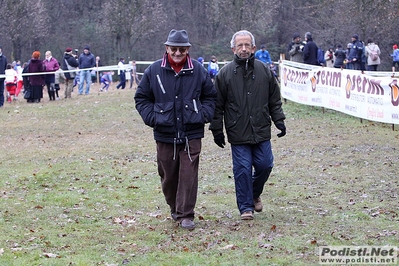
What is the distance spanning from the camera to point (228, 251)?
6.52m

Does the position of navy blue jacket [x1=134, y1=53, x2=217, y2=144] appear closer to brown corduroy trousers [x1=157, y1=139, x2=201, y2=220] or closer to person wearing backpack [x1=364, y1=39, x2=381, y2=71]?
brown corduroy trousers [x1=157, y1=139, x2=201, y2=220]

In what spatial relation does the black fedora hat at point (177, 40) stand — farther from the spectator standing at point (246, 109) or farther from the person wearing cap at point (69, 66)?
the person wearing cap at point (69, 66)

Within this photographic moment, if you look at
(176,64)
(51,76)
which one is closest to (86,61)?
(51,76)

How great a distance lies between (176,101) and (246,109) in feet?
2.53

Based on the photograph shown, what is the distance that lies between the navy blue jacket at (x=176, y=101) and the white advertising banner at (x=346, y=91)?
8693 mm

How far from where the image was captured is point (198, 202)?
360 inches

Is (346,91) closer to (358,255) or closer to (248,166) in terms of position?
(248,166)

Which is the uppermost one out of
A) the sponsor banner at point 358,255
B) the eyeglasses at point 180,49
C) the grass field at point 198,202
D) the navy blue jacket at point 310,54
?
the eyeglasses at point 180,49

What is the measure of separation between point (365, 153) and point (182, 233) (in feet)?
20.6

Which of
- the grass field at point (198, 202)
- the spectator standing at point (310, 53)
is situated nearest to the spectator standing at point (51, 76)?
the grass field at point (198, 202)

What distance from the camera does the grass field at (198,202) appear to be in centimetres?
667

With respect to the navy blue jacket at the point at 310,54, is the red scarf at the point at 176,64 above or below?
above

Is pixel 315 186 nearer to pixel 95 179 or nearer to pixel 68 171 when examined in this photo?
pixel 95 179

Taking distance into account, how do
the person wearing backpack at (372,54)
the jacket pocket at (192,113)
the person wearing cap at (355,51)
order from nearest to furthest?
the jacket pocket at (192,113) → the person wearing cap at (355,51) → the person wearing backpack at (372,54)
